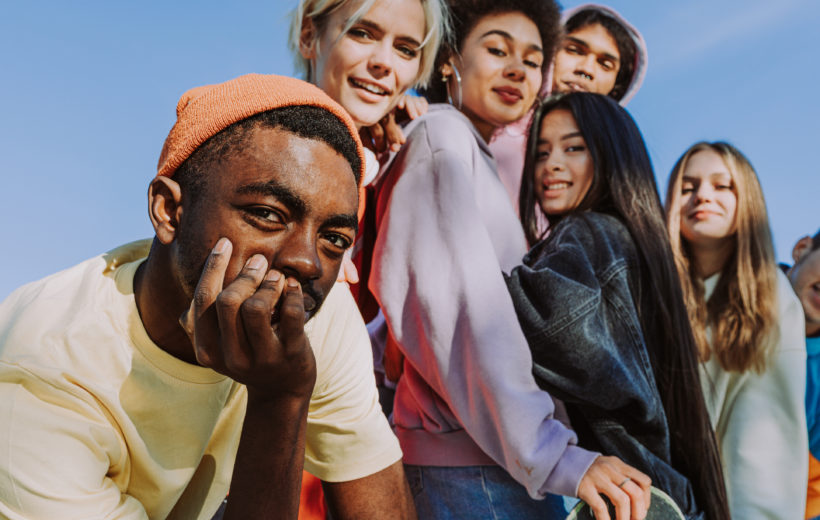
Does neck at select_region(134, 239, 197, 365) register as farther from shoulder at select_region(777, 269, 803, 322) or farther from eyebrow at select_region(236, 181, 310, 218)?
shoulder at select_region(777, 269, 803, 322)

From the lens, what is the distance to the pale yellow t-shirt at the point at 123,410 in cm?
145

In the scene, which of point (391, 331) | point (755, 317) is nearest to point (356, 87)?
point (391, 331)

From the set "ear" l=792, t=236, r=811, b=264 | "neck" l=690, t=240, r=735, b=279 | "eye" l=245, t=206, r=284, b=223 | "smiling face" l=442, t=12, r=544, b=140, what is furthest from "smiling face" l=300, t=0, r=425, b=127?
"ear" l=792, t=236, r=811, b=264

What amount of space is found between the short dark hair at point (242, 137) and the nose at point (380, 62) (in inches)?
37.3

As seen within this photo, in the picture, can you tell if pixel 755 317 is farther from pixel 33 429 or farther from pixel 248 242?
pixel 33 429

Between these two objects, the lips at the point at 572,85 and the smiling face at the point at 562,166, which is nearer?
the smiling face at the point at 562,166

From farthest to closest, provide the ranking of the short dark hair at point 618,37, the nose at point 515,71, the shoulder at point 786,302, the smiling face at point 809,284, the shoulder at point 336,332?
the smiling face at point 809,284
the short dark hair at point 618,37
the shoulder at point 786,302
the nose at point 515,71
the shoulder at point 336,332

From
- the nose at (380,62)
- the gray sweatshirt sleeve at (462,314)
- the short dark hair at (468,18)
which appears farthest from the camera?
the short dark hair at (468,18)

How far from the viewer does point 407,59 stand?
109 inches

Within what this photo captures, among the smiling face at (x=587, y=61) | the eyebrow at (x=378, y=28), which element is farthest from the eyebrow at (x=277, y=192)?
the smiling face at (x=587, y=61)

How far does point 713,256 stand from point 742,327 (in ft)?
1.68

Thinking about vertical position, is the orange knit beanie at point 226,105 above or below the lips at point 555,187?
above

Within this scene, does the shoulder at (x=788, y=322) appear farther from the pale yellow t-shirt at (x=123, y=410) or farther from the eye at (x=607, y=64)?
the pale yellow t-shirt at (x=123, y=410)

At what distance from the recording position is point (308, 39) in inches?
113
